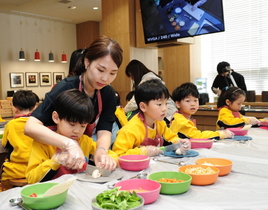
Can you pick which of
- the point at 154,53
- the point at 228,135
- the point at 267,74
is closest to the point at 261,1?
the point at 267,74

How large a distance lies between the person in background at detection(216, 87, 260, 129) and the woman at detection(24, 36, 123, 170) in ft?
5.61

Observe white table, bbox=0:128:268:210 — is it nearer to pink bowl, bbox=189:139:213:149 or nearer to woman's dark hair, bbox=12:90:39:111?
pink bowl, bbox=189:139:213:149

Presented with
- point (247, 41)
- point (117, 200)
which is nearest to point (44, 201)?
point (117, 200)

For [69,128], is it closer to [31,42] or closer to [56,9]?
[56,9]

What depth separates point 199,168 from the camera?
141cm

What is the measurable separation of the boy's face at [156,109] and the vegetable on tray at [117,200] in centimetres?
109

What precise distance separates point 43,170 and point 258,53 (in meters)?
6.45

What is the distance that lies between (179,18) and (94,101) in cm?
347

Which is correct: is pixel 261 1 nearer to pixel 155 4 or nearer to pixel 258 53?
pixel 258 53

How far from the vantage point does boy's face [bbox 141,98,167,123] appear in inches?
83.0

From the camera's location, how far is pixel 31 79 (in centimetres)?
905

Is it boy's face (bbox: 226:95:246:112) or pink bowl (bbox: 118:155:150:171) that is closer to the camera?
pink bowl (bbox: 118:155:150:171)

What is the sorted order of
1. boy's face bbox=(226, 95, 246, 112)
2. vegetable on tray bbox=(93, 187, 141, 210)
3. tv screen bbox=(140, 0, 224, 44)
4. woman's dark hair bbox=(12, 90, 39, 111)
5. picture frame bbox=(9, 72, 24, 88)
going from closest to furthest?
vegetable on tray bbox=(93, 187, 141, 210) < woman's dark hair bbox=(12, 90, 39, 111) < boy's face bbox=(226, 95, 246, 112) < tv screen bbox=(140, 0, 224, 44) < picture frame bbox=(9, 72, 24, 88)

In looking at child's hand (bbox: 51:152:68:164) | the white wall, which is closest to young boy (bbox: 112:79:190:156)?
child's hand (bbox: 51:152:68:164)
